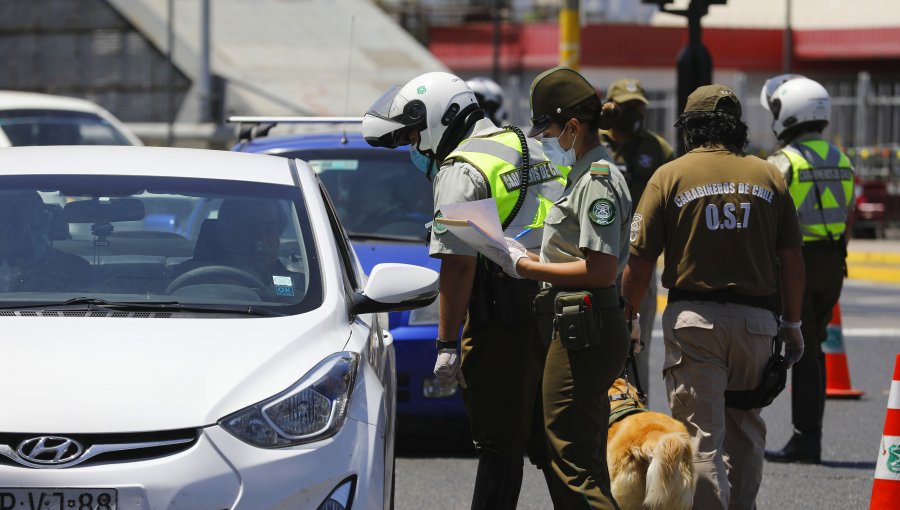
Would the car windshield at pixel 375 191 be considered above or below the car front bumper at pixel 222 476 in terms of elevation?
above

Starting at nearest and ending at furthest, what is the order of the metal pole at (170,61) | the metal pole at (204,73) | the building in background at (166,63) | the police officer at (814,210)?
the police officer at (814,210) → the metal pole at (204,73) → the building in background at (166,63) → the metal pole at (170,61)

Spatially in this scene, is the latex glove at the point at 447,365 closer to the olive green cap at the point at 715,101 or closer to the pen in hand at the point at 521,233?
the pen in hand at the point at 521,233

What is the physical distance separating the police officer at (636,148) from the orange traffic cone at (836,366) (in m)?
1.86

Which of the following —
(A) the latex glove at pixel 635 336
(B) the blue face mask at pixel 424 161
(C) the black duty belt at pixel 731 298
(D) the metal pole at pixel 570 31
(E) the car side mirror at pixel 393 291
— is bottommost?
(A) the latex glove at pixel 635 336

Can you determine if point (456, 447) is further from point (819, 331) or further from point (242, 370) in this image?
point (242, 370)

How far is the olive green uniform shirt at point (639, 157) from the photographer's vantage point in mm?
7863

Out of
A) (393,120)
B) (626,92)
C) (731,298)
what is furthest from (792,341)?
(626,92)

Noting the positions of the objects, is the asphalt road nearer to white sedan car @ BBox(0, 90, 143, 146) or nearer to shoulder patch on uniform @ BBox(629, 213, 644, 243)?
shoulder patch on uniform @ BBox(629, 213, 644, 243)

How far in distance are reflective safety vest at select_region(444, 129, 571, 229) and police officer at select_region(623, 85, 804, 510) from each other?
1.82 ft

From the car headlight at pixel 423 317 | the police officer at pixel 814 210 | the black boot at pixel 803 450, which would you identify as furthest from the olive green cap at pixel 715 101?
the black boot at pixel 803 450

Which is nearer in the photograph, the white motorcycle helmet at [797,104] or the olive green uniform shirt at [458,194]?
the olive green uniform shirt at [458,194]

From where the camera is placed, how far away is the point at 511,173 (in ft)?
16.2

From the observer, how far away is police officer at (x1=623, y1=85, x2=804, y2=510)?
534cm

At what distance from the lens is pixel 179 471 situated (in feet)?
12.1
